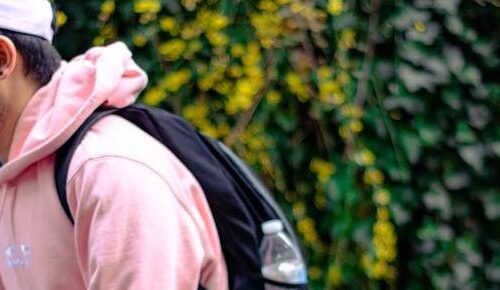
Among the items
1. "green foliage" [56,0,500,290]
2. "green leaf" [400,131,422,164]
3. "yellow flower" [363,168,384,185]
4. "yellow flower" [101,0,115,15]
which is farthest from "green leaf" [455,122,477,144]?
"yellow flower" [101,0,115,15]

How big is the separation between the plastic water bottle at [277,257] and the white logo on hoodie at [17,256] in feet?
1.35

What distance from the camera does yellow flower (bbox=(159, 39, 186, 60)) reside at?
3.57m

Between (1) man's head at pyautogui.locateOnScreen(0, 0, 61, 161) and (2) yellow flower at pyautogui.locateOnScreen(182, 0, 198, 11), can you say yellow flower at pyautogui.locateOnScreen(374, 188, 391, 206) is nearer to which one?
(2) yellow flower at pyautogui.locateOnScreen(182, 0, 198, 11)

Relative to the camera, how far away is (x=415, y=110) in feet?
11.3

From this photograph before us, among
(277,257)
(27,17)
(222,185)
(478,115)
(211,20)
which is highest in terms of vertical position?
(27,17)

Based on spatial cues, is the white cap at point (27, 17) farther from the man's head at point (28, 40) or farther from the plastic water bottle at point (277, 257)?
the plastic water bottle at point (277, 257)

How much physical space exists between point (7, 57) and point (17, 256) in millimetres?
365

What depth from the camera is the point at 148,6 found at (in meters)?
3.53

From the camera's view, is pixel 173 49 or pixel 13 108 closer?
pixel 13 108

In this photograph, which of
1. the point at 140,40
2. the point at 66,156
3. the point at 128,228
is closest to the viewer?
the point at 128,228

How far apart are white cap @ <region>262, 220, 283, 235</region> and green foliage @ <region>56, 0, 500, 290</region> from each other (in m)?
1.61

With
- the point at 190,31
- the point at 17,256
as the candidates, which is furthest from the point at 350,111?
the point at 17,256

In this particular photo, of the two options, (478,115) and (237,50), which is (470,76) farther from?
(237,50)

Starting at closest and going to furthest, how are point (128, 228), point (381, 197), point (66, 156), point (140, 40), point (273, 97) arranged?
point (128, 228) → point (66, 156) → point (381, 197) → point (273, 97) → point (140, 40)
